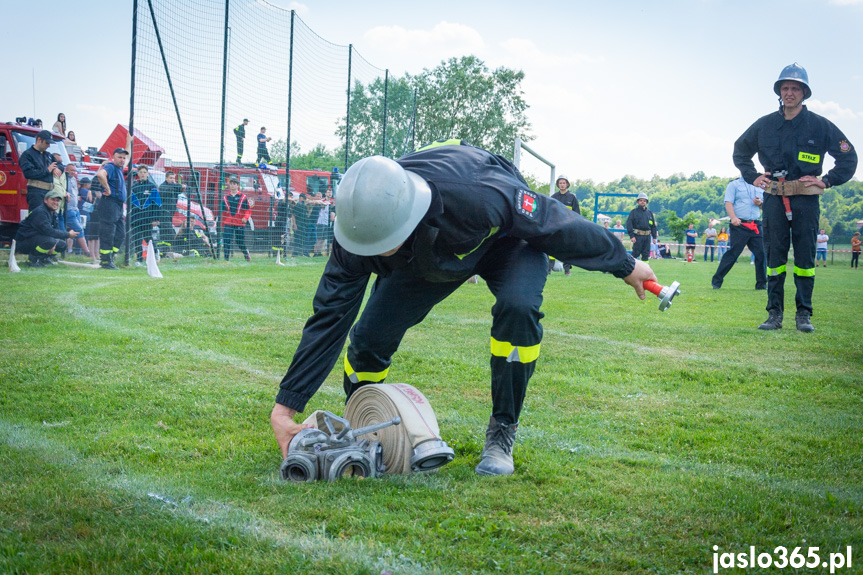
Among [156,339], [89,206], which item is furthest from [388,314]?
[89,206]

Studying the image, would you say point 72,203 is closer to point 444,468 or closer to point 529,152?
point 529,152

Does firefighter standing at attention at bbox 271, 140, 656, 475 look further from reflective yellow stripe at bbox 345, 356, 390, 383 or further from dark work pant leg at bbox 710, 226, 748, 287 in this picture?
dark work pant leg at bbox 710, 226, 748, 287

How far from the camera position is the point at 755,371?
550 cm

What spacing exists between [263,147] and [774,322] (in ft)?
42.2

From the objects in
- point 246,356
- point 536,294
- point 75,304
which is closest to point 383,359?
point 536,294

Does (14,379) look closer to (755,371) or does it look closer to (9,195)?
(755,371)

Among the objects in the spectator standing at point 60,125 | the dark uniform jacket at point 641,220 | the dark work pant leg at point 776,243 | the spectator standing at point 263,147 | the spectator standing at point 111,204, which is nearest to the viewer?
the dark work pant leg at point 776,243

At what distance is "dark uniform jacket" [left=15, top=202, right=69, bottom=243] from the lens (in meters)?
12.9

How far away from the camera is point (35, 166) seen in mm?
13000

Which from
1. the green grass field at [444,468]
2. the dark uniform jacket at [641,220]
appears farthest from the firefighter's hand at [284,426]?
the dark uniform jacket at [641,220]

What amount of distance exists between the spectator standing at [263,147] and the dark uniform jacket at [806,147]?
12.1 m

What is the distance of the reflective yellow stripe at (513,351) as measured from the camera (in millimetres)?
3225

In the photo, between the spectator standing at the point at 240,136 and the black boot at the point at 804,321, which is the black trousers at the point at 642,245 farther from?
the black boot at the point at 804,321

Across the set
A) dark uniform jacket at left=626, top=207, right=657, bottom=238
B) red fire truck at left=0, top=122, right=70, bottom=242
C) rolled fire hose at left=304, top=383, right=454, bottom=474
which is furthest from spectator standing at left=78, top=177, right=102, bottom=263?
rolled fire hose at left=304, top=383, right=454, bottom=474
